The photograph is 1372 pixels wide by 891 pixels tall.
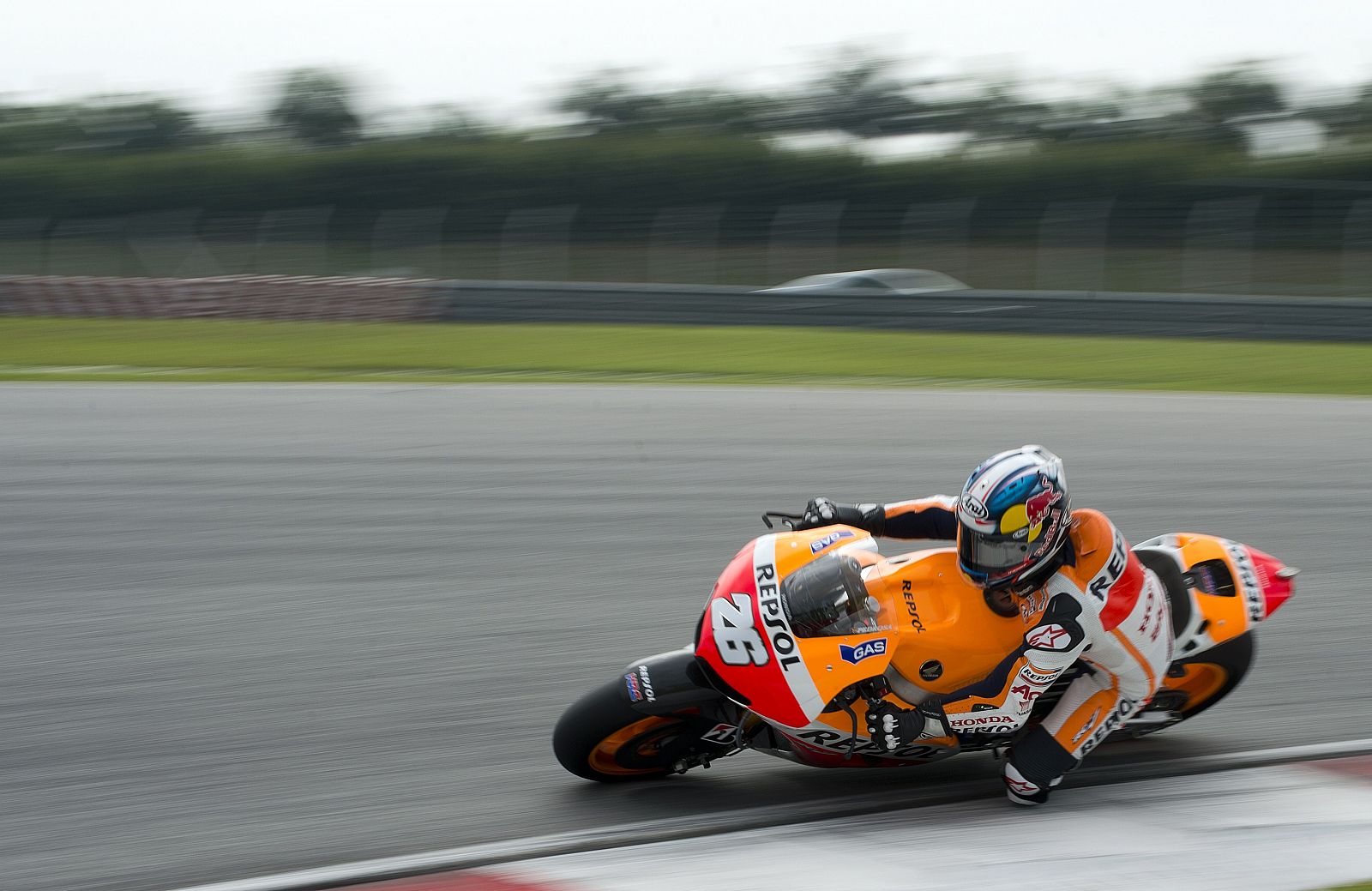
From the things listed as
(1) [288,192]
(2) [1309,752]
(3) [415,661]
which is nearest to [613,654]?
(3) [415,661]

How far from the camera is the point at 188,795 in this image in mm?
4566

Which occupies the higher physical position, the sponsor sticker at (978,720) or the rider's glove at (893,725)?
the rider's glove at (893,725)

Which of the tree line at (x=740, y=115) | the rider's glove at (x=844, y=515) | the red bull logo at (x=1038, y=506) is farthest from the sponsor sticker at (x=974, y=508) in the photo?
the tree line at (x=740, y=115)

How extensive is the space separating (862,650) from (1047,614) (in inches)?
24.5

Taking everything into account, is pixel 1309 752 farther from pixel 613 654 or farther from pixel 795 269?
pixel 795 269

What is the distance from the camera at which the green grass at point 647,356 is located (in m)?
14.5

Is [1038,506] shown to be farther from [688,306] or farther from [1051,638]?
[688,306]

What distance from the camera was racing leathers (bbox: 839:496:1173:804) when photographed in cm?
418

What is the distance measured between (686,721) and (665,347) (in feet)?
41.7

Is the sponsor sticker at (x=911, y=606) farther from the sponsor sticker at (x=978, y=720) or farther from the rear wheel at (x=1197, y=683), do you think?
the rear wheel at (x=1197, y=683)

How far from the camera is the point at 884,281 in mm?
21156

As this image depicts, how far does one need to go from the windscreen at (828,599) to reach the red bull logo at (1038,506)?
0.55 m

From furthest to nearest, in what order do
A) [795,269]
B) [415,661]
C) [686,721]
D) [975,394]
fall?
[795,269] < [975,394] < [415,661] < [686,721]

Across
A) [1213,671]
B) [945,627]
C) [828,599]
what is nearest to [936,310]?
[1213,671]
